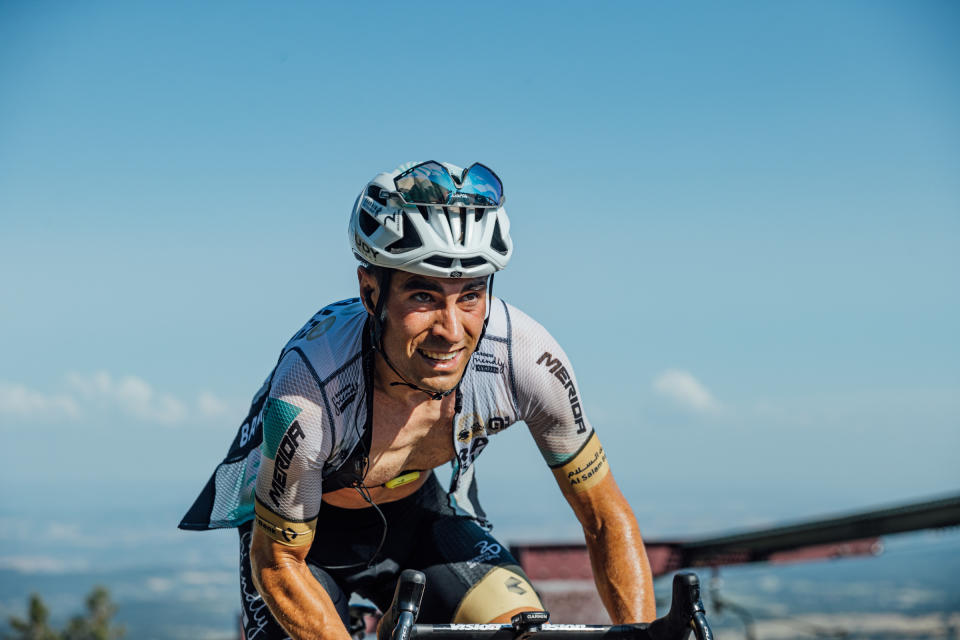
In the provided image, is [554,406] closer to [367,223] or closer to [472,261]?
[472,261]

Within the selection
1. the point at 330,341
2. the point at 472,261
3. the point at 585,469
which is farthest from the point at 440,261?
the point at 585,469

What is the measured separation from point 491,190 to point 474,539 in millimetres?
1738

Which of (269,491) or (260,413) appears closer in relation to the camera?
(269,491)

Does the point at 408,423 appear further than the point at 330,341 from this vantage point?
Yes

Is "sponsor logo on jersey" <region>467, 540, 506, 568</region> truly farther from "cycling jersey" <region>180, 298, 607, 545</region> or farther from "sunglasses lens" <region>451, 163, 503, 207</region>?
"sunglasses lens" <region>451, 163, 503, 207</region>

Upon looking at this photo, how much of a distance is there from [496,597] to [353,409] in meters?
1.12

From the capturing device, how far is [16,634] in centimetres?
6228

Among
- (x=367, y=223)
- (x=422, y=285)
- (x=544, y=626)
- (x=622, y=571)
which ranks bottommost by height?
(x=544, y=626)

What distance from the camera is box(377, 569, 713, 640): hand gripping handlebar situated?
10.4ft

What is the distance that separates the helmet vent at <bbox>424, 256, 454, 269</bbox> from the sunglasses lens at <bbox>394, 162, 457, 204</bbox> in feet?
0.91

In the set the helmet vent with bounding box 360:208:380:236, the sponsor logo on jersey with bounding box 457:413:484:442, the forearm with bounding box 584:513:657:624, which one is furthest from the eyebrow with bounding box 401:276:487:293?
the forearm with bounding box 584:513:657:624

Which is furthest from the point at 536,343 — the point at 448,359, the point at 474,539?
the point at 474,539

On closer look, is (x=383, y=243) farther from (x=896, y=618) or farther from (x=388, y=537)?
(x=896, y=618)

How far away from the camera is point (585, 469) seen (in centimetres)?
424
